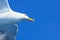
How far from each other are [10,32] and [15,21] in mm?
1001

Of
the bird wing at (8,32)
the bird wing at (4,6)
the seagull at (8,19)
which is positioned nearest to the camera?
the seagull at (8,19)

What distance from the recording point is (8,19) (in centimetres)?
767

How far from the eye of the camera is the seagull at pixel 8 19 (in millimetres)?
7701

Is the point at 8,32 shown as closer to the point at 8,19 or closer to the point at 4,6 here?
the point at 4,6

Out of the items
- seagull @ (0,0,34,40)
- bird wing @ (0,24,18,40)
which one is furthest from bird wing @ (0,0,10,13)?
bird wing @ (0,24,18,40)

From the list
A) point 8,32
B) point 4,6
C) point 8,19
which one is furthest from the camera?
point 8,32

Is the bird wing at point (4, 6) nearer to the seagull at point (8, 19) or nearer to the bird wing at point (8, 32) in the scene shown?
the seagull at point (8, 19)

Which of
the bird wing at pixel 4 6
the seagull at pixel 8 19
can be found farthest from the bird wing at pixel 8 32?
the bird wing at pixel 4 6

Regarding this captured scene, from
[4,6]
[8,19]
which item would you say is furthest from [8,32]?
[8,19]

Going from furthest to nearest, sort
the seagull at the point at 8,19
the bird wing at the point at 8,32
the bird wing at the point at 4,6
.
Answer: the bird wing at the point at 8,32 < the bird wing at the point at 4,6 < the seagull at the point at 8,19

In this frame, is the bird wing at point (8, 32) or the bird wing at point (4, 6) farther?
the bird wing at point (8, 32)

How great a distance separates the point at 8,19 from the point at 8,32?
1.12m

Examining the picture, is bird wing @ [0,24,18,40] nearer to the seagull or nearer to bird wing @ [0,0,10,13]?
the seagull

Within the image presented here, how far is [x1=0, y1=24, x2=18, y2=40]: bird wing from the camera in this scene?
8.50 m
